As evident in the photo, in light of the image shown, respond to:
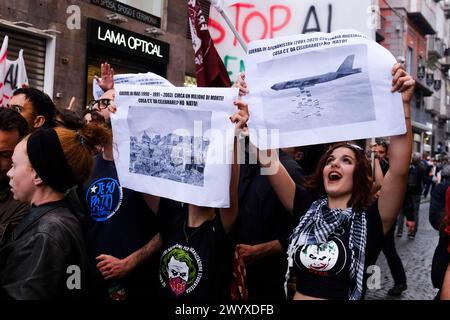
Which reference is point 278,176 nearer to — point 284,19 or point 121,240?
point 121,240

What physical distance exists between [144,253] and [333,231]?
0.97 metres

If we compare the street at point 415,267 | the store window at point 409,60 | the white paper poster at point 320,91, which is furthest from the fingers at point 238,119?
the store window at point 409,60

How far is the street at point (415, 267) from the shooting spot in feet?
17.8

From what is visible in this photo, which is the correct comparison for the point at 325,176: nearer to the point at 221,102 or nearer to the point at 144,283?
the point at 221,102

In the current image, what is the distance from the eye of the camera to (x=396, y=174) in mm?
2270

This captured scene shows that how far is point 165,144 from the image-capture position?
2559 millimetres

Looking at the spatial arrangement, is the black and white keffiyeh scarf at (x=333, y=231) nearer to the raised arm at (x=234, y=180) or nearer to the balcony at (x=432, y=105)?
the raised arm at (x=234, y=180)

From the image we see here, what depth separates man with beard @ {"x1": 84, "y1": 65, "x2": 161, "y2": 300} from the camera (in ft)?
8.60

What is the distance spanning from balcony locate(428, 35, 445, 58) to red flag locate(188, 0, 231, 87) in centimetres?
3507

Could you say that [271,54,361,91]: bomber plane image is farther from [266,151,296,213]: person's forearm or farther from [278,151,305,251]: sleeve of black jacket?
[278,151,305,251]: sleeve of black jacket

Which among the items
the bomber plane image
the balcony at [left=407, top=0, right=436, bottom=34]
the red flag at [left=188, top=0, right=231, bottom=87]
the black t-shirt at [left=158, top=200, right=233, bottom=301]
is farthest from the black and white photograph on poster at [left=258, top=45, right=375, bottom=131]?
the balcony at [left=407, top=0, right=436, bottom=34]

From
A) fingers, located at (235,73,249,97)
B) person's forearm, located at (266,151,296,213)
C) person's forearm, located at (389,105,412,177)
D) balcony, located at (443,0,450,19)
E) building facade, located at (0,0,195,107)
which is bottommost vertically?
person's forearm, located at (266,151,296,213)

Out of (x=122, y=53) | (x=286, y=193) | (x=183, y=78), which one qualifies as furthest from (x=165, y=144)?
(x=183, y=78)

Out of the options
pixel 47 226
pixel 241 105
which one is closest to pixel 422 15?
pixel 241 105
